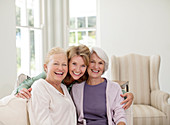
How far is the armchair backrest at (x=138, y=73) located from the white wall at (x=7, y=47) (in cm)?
144

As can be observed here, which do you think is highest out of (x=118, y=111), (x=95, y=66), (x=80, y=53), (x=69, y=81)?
(x=80, y=53)

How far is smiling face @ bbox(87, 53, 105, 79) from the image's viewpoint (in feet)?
6.13

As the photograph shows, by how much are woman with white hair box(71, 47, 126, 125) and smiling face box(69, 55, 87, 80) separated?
0.11 metres

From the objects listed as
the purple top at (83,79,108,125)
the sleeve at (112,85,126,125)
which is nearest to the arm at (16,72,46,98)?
the purple top at (83,79,108,125)

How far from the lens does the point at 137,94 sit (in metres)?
3.53

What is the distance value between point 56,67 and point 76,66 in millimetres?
197

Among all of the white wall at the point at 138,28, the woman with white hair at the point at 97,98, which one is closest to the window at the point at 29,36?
the white wall at the point at 138,28

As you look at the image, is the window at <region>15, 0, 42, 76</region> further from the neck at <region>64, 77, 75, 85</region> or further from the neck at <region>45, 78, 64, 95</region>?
the neck at <region>45, 78, 64, 95</region>

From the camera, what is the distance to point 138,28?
4.10 m

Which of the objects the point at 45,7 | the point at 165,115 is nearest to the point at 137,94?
the point at 165,115

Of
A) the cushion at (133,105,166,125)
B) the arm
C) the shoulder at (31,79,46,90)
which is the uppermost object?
the shoulder at (31,79,46,90)

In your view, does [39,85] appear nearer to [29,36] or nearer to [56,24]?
[29,36]

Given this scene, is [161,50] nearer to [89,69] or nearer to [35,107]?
[89,69]

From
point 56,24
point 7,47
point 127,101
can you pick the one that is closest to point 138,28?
point 56,24
